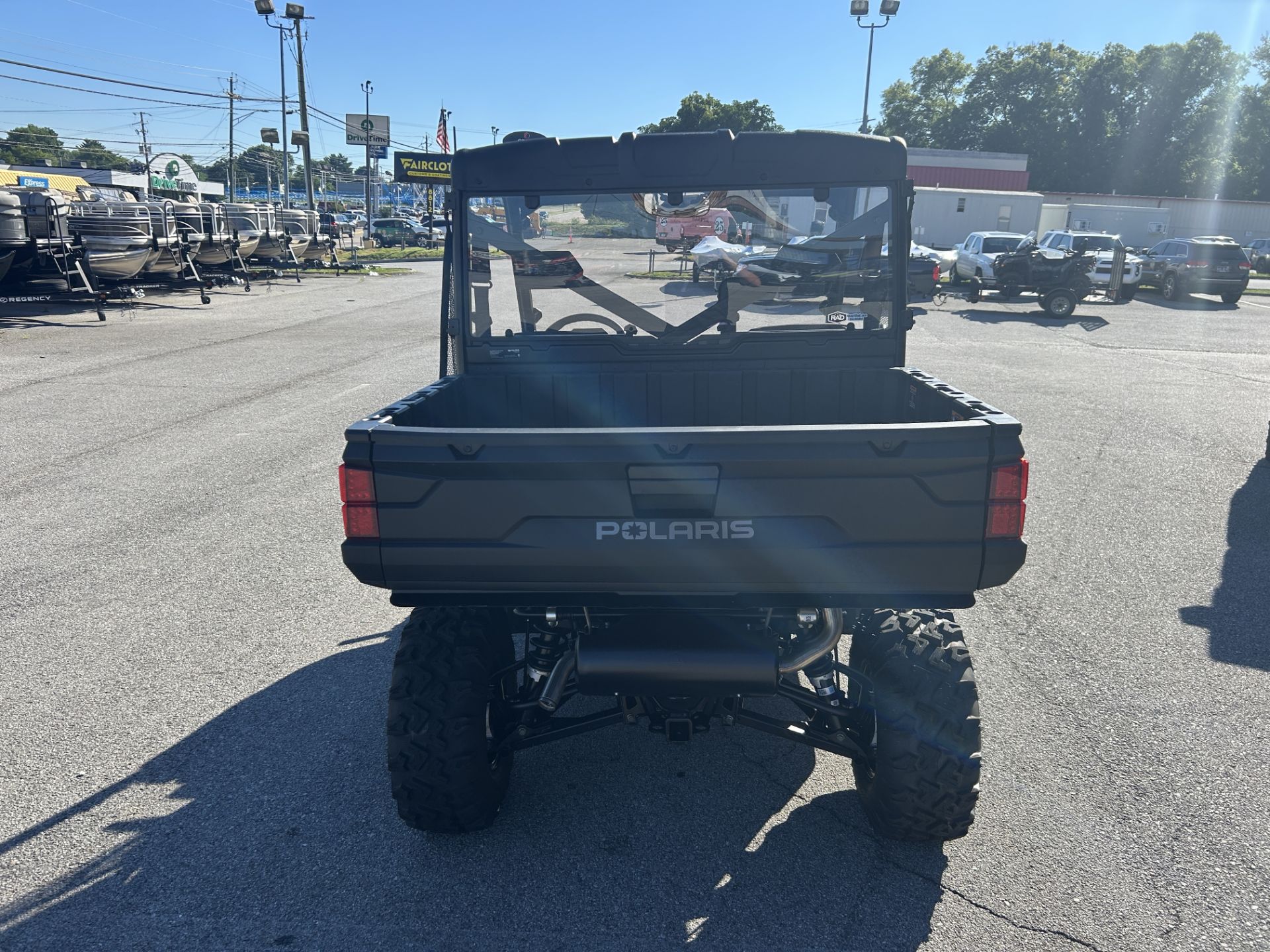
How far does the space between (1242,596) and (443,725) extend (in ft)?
16.5

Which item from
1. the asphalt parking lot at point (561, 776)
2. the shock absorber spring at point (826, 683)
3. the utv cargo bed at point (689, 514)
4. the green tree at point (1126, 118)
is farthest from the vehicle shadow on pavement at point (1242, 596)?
the green tree at point (1126, 118)

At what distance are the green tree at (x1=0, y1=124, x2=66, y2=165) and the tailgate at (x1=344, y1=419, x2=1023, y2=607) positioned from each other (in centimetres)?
10482

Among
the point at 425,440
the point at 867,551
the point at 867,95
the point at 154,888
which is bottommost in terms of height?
the point at 154,888

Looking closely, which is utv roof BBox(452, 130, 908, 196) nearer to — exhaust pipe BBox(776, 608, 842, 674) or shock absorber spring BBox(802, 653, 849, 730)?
exhaust pipe BBox(776, 608, 842, 674)

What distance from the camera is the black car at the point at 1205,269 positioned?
997 inches

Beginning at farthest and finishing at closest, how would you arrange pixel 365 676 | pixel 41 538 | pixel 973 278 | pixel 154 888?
pixel 973 278 < pixel 41 538 < pixel 365 676 < pixel 154 888

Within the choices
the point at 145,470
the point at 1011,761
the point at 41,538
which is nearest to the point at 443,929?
the point at 1011,761

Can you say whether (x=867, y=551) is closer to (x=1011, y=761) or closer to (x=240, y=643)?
(x=1011, y=761)

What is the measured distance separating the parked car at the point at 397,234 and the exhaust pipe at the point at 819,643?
170 ft

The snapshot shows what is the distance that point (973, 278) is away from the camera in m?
24.7

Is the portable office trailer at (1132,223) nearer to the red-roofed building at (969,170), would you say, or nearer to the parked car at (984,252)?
the red-roofed building at (969,170)

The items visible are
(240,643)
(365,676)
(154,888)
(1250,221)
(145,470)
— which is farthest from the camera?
(1250,221)

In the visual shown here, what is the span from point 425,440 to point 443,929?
1487 millimetres

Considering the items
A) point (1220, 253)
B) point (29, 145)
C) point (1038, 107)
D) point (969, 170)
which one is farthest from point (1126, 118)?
point (29, 145)
